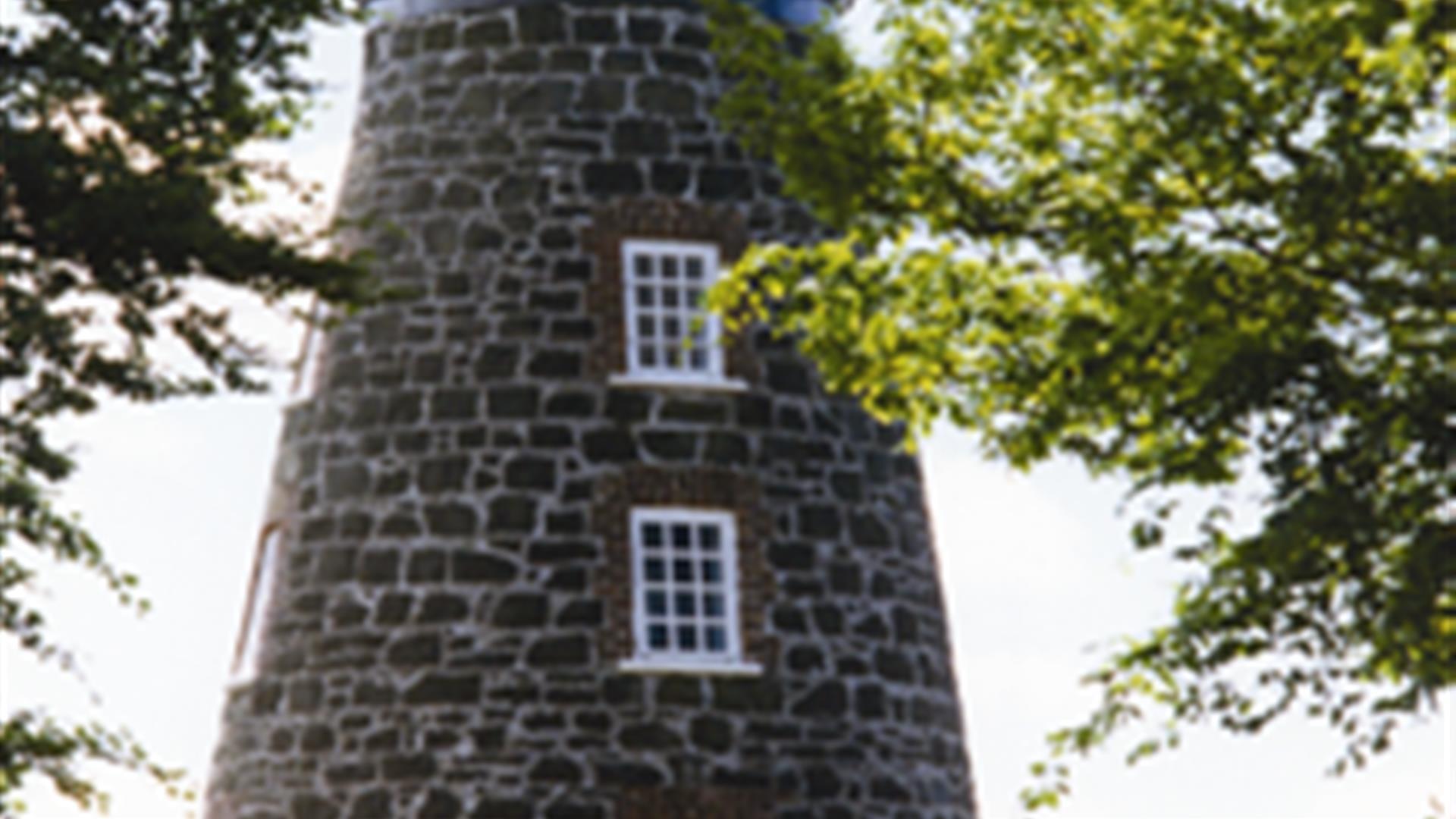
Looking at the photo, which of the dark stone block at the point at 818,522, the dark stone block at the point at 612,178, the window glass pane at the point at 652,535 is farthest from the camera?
the dark stone block at the point at 612,178

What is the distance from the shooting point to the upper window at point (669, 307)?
23422 mm

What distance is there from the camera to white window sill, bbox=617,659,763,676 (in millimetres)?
22062

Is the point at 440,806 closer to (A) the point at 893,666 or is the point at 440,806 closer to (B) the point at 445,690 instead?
(B) the point at 445,690

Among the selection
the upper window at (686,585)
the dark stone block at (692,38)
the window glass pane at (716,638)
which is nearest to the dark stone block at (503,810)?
the upper window at (686,585)

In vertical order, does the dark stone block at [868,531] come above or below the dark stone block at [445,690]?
above

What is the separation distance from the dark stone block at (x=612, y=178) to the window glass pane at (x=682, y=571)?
3772 millimetres

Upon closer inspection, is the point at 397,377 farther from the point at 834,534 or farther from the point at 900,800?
the point at 900,800

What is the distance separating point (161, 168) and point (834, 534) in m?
8.28

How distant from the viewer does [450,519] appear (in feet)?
74.1

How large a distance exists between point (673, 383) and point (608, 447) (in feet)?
3.04

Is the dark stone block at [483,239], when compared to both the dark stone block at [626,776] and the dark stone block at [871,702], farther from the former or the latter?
the dark stone block at [871,702]

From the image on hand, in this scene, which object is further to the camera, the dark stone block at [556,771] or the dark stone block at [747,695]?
the dark stone block at [747,695]

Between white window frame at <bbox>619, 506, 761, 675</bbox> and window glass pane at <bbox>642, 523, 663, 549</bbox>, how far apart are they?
0.19ft

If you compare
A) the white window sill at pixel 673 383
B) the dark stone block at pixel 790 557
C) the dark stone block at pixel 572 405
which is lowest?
the dark stone block at pixel 790 557
